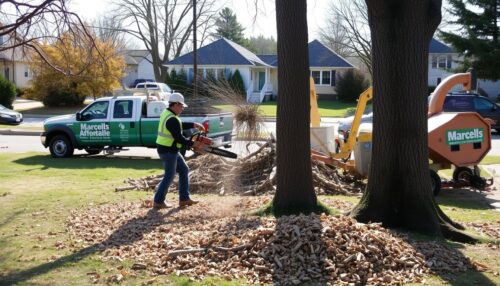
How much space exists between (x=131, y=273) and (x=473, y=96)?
2414 centimetres

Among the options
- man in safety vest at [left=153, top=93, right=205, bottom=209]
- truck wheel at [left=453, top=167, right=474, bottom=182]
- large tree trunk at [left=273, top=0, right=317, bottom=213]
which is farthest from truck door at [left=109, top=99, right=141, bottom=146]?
large tree trunk at [left=273, top=0, right=317, bottom=213]

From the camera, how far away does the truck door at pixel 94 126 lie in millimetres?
17842

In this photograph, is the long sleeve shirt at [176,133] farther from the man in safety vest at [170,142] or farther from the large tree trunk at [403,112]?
the large tree trunk at [403,112]

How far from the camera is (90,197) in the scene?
1081 cm

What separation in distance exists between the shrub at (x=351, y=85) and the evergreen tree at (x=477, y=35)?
11.4 meters

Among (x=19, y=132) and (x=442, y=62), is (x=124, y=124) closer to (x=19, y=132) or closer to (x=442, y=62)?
(x=19, y=132)

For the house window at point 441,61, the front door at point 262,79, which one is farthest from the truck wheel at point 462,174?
the house window at point 441,61

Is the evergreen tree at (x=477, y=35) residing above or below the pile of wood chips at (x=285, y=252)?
above

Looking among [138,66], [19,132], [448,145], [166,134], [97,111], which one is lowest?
[19,132]

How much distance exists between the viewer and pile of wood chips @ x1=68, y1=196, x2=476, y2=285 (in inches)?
228

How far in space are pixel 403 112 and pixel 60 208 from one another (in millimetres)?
5548

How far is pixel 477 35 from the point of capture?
→ 4094 centimetres

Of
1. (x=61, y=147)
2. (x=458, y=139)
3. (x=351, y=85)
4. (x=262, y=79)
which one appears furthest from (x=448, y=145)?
(x=262, y=79)

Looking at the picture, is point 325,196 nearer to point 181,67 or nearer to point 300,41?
point 300,41
